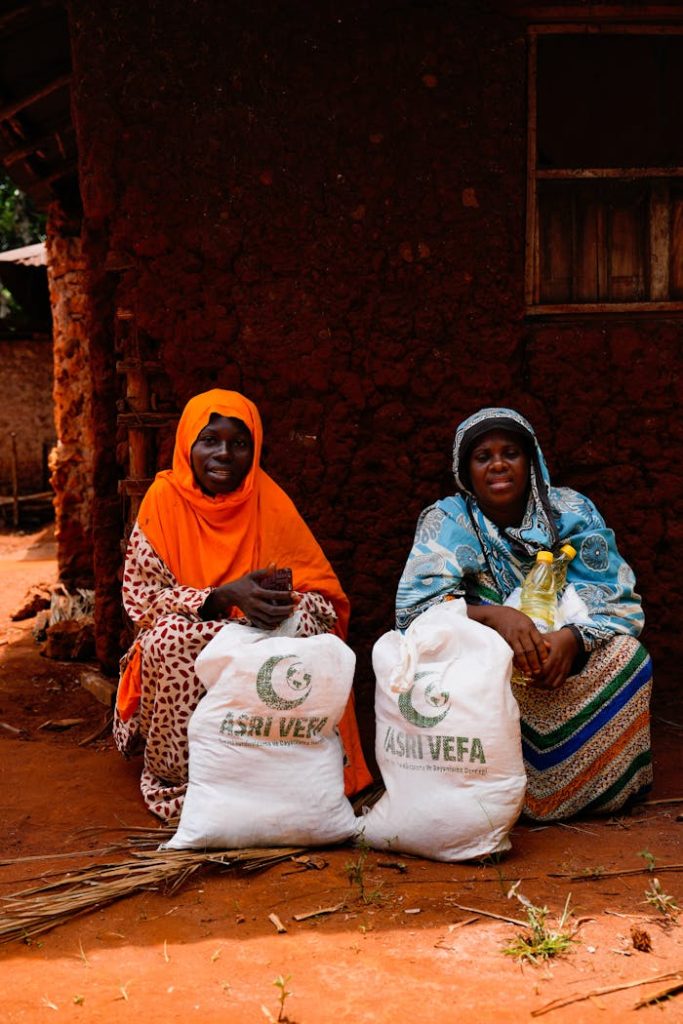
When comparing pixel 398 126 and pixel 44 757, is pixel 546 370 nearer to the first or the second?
pixel 398 126

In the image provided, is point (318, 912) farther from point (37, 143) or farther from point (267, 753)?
point (37, 143)

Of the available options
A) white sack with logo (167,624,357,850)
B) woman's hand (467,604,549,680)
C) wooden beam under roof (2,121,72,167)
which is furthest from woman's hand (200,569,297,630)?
wooden beam under roof (2,121,72,167)

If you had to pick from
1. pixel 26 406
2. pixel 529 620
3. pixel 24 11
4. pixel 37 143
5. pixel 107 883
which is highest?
pixel 24 11

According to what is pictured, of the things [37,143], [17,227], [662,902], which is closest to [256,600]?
[662,902]

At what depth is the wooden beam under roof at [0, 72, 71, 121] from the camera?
186 inches

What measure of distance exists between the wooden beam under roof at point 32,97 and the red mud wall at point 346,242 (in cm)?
104

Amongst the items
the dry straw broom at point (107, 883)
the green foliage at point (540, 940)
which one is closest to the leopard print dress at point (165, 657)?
the dry straw broom at point (107, 883)

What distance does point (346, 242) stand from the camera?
3773 millimetres

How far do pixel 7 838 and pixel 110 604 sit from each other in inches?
48.8

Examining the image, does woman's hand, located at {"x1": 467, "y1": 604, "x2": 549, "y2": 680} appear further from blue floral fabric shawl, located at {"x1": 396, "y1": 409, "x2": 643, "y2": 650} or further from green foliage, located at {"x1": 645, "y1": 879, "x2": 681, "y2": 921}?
green foliage, located at {"x1": 645, "y1": 879, "x2": 681, "y2": 921}

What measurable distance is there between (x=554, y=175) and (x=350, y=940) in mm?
3019

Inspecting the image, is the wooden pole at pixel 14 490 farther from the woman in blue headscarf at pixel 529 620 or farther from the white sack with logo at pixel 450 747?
the white sack with logo at pixel 450 747

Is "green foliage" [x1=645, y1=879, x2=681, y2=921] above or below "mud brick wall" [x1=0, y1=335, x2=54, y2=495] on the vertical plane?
below

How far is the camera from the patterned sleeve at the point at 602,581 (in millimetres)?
3051
